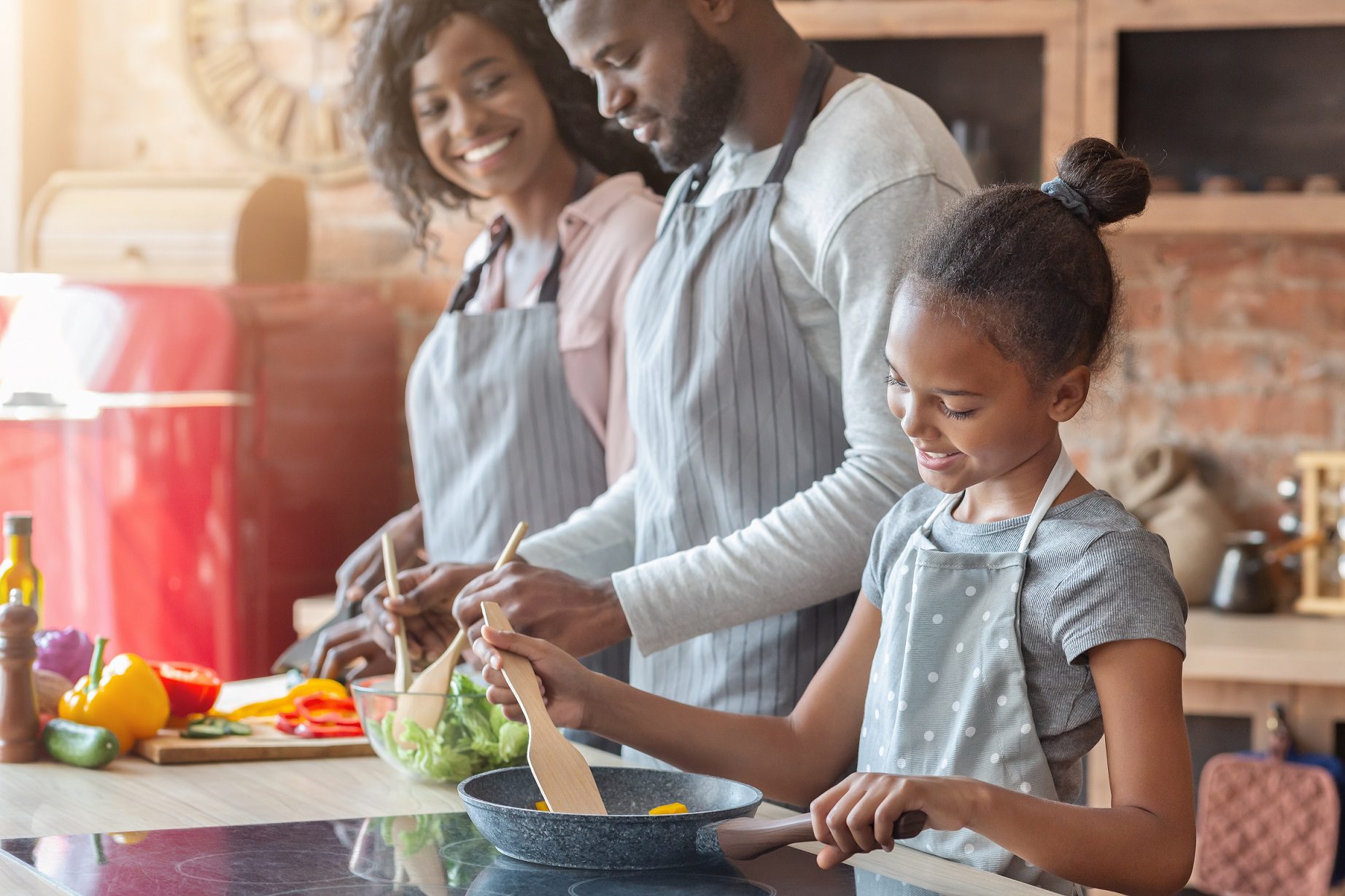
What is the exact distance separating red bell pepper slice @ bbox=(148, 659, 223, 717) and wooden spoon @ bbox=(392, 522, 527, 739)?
22 cm

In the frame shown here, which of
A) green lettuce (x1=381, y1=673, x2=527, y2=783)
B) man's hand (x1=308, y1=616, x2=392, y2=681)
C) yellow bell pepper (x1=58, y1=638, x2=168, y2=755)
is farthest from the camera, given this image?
man's hand (x1=308, y1=616, x2=392, y2=681)

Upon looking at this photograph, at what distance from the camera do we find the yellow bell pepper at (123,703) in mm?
1258

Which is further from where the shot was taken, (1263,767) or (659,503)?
(1263,767)

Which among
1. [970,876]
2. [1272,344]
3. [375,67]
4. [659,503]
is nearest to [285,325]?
[375,67]

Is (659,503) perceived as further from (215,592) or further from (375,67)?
(215,592)

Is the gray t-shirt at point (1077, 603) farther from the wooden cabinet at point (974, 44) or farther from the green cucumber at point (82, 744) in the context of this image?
the wooden cabinet at point (974, 44)

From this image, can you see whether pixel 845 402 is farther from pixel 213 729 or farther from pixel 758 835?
pixel 213 729

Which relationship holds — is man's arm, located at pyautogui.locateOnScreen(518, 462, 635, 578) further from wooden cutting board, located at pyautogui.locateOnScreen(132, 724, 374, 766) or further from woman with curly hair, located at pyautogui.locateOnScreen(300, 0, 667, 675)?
wooden cutting board, located at pyautogui.locateOnScreen(132, 724, 374, 766)

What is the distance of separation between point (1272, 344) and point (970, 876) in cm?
195

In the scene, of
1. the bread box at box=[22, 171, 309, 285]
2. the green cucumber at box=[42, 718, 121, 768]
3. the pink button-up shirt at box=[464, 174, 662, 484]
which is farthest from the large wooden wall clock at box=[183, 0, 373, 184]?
the green cucumber at box=[42, 718, 121, 768]

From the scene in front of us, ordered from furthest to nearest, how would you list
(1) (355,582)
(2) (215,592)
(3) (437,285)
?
(3) (437,285), (2) (215,592), (1) (355,582)

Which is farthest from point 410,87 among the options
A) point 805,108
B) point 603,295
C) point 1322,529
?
point 1322,529

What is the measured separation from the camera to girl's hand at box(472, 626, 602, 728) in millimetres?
1053

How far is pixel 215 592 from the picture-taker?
99.3 inches
